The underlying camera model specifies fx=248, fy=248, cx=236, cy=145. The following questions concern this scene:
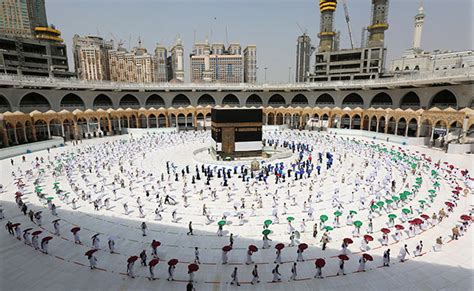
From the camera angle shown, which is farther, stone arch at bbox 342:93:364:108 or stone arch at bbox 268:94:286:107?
stone arch at bbox 268:94:286:107

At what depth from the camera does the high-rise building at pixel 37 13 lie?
76544mm

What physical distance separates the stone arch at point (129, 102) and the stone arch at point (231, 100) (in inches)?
694

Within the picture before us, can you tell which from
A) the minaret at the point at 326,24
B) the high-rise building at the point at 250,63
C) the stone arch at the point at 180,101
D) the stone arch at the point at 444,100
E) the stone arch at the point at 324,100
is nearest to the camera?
the stone arch at the point at 444,100

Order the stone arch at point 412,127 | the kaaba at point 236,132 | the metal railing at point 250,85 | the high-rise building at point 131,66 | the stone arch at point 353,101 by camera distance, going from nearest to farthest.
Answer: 1. the kaaba at point 236,132
2. the metal railing at point 250,85
3. the stone arch at point 412,127
4. the stone arch at point 353,101
5. the high-rise building at point 131,66

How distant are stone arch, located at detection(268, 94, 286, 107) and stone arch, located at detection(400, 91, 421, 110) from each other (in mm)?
21488

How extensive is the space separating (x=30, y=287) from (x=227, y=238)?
7511mm

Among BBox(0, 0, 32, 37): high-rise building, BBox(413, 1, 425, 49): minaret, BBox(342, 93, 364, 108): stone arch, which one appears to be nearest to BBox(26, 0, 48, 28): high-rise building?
BBox(0, 0, 32, 37): high-rise building

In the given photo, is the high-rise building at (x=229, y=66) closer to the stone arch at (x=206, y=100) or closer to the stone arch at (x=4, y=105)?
the stone arch at (x=206, y=100)

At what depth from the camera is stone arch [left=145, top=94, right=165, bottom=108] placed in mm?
50344

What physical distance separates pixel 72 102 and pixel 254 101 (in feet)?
112

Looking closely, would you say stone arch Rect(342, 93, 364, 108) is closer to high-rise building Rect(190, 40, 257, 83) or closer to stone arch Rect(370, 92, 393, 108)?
stone arch Rect(370, 92, 393, 108)

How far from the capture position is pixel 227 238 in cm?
1175

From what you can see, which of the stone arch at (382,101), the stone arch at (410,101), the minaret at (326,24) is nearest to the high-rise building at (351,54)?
the minaret at (326,24)

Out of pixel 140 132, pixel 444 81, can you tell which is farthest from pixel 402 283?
pixel 140 132
